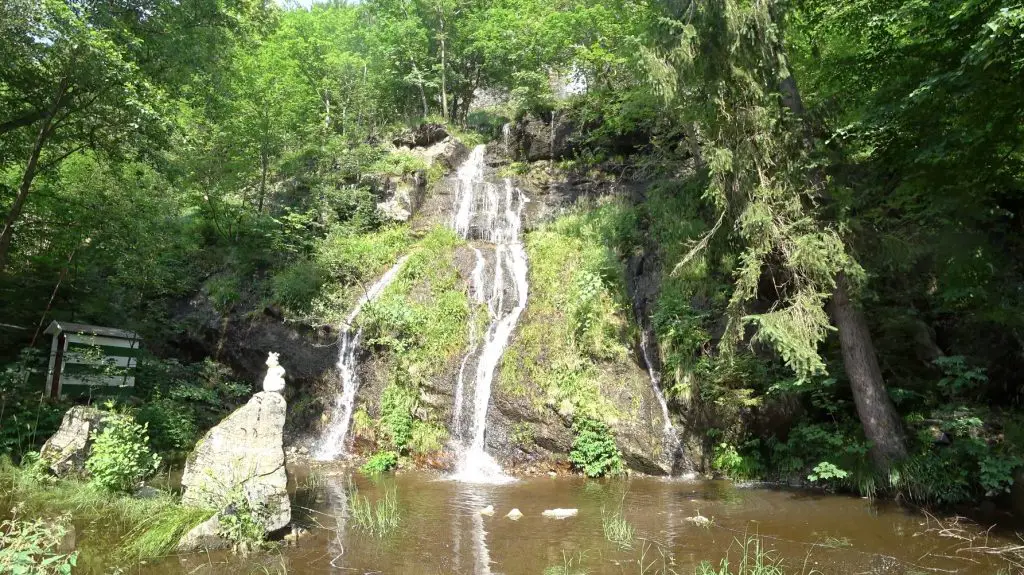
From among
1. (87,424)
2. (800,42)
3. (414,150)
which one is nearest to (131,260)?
(87,424)

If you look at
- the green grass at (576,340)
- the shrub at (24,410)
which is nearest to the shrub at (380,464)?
the green grass at (576,340)

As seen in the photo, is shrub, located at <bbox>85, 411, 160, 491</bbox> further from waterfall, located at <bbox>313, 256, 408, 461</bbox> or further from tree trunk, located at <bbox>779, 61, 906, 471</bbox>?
tree trunk, located at <bbox>779, 61, 906, 471</bbox>

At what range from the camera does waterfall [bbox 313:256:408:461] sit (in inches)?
486

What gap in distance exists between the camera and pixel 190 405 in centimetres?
1204

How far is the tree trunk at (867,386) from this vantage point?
7.84 meters

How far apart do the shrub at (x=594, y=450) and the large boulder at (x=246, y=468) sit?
17.8 ft

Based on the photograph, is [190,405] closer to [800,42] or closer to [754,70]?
[754,70]

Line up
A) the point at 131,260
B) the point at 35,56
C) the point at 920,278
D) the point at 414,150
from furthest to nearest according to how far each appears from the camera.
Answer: the point at 414,150 < the point at 131,260 < the point at 920,278 < the point at 35,56

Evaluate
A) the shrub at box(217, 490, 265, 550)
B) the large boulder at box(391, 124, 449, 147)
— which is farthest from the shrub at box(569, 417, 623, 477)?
the large boulder at box(391, 124, 449, 147)

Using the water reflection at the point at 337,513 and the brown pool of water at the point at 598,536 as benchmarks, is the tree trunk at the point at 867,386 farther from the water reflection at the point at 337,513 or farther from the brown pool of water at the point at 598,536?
the water reflection at the point at 337,513

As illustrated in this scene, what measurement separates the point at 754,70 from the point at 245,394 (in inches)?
526

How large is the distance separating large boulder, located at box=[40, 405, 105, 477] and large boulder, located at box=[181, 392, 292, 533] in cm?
260

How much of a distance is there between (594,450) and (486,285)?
19.8 feet

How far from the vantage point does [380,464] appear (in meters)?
10.9
